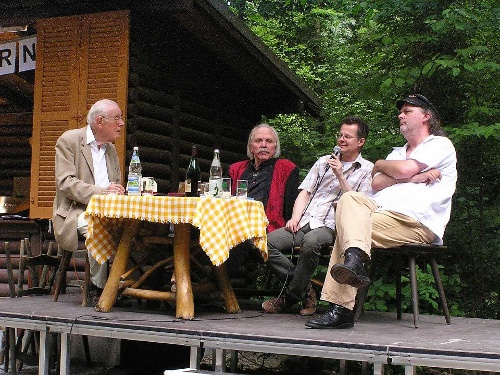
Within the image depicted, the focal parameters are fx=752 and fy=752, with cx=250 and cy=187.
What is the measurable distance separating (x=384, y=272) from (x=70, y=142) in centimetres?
393

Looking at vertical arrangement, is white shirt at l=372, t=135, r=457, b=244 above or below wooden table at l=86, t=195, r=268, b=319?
above

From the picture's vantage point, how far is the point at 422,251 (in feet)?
15.7

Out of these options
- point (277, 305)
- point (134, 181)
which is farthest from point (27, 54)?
point (277, 305)

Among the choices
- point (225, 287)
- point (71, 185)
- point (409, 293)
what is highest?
point (71, 185)

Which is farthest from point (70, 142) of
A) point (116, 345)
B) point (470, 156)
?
point (470, 156)

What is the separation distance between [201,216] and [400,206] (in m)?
1.31

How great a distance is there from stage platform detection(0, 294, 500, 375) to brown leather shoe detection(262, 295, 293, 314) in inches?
4.9

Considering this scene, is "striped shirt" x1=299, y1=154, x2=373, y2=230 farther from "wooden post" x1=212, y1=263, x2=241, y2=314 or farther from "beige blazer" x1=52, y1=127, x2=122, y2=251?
"beige blazer" x1=52, y1=127, x2=122, y2=251

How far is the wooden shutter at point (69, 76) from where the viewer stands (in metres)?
7.26

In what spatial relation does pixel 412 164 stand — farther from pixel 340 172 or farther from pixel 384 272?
pixel 384 272

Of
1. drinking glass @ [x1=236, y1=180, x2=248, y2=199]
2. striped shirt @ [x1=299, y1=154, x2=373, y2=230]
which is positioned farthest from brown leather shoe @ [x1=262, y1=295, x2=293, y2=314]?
drinking glass @ [x1=236, y1=180, x2=248, y2=199]

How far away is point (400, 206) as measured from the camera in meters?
4.88

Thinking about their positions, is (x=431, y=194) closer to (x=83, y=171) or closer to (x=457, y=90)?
(x=83, y=171)

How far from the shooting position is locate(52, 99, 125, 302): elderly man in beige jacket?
548cm
